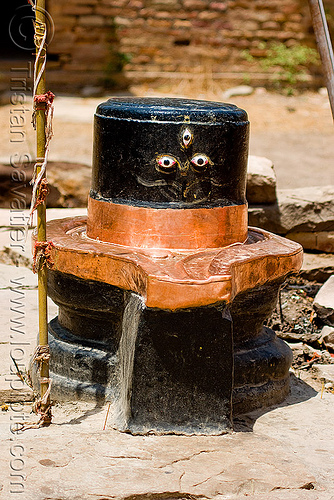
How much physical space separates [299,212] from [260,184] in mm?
332

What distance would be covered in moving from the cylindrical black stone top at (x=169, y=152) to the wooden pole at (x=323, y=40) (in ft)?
2.72

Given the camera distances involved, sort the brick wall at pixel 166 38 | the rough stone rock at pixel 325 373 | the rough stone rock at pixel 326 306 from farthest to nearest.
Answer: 1. the brick wall at pixel 166 38
2. the rough stone rock at pixel 326 306
3. the rough stone rock at pixel 325 373

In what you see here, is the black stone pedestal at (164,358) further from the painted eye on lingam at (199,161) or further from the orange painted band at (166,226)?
the painted eye on lingam at (199,161)

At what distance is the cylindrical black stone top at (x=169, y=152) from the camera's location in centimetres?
233

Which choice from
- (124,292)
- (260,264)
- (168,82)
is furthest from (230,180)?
(168,82)

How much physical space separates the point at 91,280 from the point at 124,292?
0.41ft

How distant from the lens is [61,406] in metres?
2.50

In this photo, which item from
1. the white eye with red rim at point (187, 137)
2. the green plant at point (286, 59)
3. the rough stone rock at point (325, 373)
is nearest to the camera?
the white eye with red rim at point (187, 137)

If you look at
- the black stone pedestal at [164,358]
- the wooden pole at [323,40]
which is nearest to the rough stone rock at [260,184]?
the wooden pole at [323,40]

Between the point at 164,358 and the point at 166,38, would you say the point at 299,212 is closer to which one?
the point at 164,358

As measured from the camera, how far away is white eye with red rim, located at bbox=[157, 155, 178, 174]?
2.34 m

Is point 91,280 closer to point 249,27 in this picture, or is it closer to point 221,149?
point 221,149

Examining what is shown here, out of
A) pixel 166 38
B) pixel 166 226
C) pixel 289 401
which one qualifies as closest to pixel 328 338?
pixel 289 401

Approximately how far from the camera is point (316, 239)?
4.39 meters
